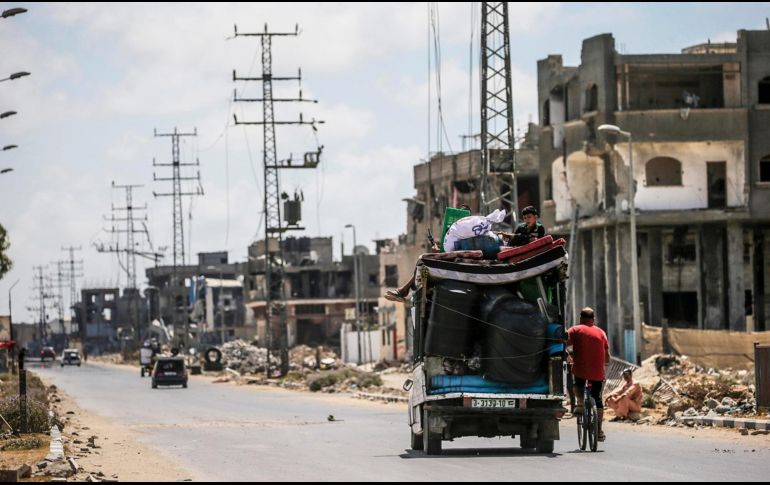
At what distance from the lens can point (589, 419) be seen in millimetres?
19094

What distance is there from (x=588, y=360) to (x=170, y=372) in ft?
156

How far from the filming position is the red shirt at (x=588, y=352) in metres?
19.2

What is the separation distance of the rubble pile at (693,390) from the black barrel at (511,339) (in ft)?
32.4

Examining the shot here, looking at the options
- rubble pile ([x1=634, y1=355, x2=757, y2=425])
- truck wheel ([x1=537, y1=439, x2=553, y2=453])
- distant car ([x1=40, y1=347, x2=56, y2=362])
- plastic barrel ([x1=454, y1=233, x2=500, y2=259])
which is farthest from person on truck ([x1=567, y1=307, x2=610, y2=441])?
distant car ([x1=40, y1=347, x2=56, y2=362])

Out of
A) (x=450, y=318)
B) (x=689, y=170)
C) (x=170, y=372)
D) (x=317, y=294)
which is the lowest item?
(x=170, y=372)

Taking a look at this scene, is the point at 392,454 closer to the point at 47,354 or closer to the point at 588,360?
the point at 588,360

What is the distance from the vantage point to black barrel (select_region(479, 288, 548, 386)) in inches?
722

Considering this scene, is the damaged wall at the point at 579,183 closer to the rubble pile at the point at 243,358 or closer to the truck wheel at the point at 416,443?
the rubble pile at the point at 243,358

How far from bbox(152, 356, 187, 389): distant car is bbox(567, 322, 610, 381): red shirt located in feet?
154

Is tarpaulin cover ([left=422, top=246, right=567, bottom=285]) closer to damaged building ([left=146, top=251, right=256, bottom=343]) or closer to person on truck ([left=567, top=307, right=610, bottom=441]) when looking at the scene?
person on truck ([left=567, top=307, right=610, bottom=441])

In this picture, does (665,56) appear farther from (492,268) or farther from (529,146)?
(492,268)

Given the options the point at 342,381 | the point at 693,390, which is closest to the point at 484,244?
the point at 693,390

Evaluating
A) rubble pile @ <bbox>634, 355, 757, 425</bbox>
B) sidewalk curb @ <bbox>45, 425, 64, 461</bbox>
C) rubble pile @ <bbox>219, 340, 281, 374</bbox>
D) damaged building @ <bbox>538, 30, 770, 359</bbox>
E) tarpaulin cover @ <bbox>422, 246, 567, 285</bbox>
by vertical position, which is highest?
damaged building @ <bbox>538, 30, 770, 359</bbox>

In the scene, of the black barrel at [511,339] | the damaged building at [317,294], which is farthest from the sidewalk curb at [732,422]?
the damaged building at [317,294]
